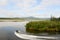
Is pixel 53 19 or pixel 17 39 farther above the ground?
pixel 53 19

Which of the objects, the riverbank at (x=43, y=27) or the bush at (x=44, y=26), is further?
the bush at (x=44, y=26)

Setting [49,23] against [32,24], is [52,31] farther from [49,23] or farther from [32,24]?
[32,24]

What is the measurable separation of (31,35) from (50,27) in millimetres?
2244

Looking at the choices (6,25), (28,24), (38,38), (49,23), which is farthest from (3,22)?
(38,38)

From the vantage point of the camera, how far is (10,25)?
827 inches

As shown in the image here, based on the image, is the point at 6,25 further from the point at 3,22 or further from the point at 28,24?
the point at 28,24

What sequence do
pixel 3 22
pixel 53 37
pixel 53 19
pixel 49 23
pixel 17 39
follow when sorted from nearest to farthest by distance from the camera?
pixel 53 37
pixel 17 39
pixel 49 23
pixel 53 19
pixel 3 22

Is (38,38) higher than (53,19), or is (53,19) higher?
(53,19)

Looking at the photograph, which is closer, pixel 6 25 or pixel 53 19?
pixel 53 19

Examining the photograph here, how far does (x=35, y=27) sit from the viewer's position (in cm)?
1343

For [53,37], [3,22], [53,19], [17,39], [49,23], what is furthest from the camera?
[3,22]

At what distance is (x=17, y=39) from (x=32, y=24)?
2.15 metres

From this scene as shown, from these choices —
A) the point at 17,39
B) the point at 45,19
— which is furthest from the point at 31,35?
the point at 45,19

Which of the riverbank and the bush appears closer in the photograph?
the riverbank
